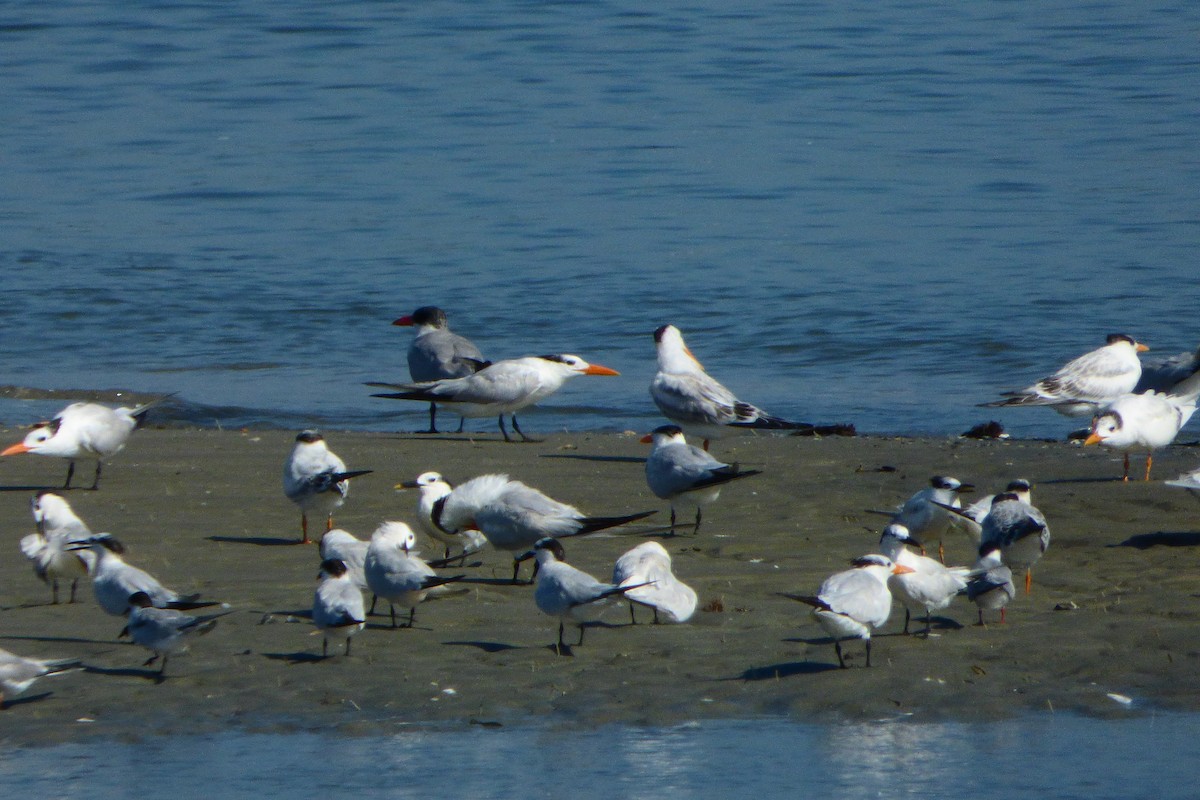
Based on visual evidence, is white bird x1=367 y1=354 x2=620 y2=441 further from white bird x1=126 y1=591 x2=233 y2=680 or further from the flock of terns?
white bird x1=126 y1=591 x2=233 y2=680

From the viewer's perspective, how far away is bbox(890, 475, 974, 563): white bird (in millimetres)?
7609

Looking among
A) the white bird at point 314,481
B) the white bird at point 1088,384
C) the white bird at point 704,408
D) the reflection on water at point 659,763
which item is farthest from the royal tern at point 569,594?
the white bird at point 1088,384

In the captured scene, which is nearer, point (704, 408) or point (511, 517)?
point (511, 517)

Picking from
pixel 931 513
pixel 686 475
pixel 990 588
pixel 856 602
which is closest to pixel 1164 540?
pixel 931 513

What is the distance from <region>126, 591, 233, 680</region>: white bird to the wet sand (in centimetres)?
14

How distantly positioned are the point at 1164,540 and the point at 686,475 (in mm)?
2172

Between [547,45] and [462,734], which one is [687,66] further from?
[462,734]

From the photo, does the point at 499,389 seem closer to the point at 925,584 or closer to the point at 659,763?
the point at 925,584

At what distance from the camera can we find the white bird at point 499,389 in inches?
462

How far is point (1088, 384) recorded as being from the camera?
37.6ft

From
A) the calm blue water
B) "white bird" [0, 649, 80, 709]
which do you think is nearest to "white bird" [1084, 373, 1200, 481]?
the calm blue water

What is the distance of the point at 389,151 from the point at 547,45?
8.16 metres

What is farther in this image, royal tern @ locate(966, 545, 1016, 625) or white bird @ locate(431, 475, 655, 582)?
white bird @ locate(431, 475, 655, 582)

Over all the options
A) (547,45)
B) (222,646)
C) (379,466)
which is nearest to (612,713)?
(222,646)
